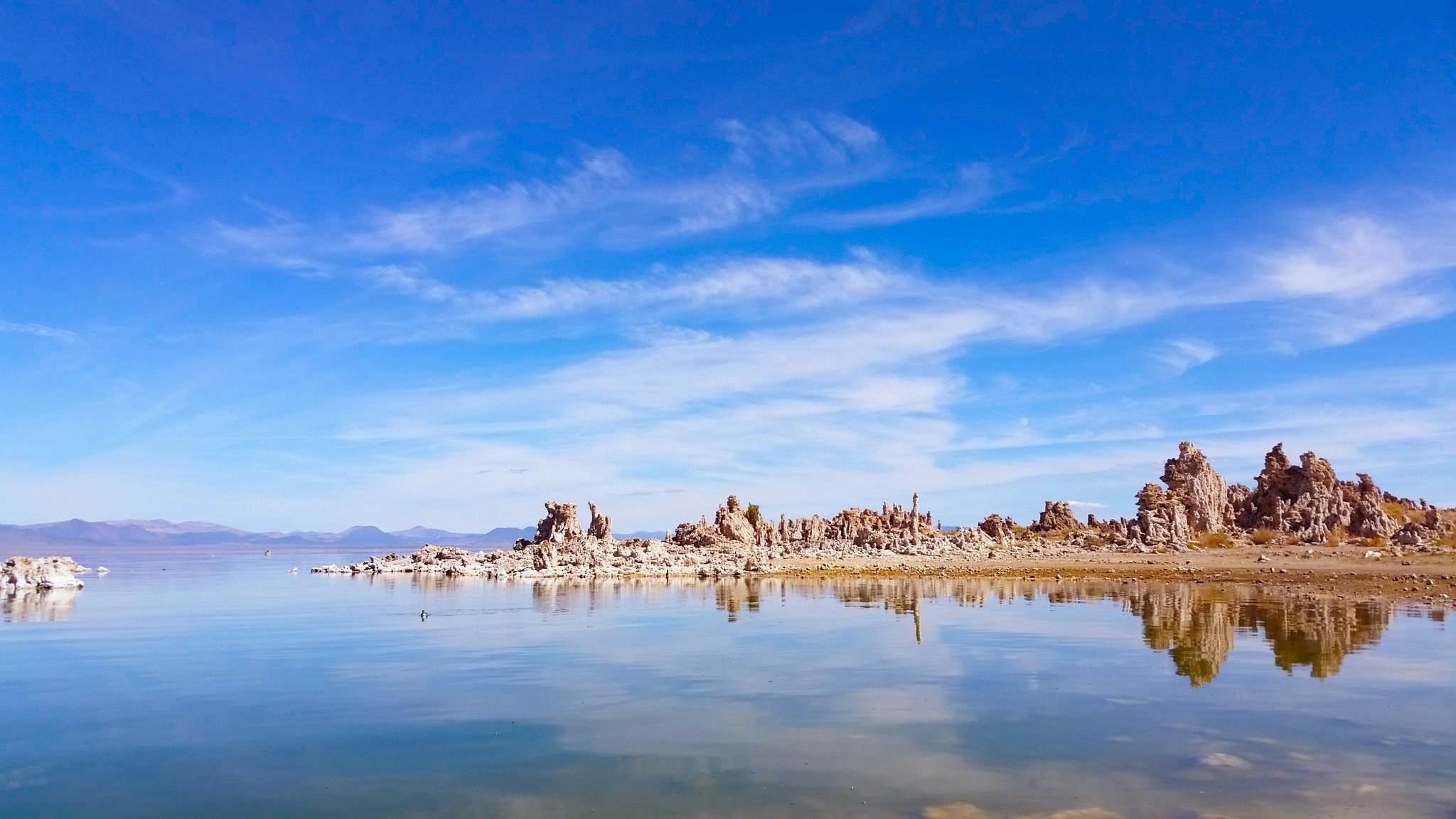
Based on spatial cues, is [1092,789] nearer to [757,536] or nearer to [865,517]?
[757,536]

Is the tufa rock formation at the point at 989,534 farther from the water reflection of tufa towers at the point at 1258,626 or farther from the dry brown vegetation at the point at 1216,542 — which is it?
the water reflection of tufa towers at the point at 1258,626

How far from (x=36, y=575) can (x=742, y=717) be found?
133ft

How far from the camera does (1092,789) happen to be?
31.6 ft

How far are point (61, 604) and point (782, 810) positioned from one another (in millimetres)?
33534

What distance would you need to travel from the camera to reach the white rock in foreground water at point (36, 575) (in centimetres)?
3916

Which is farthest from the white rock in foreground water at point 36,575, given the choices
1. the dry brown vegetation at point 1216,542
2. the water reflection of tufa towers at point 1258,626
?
the dry brown vegetation at point 1216,542

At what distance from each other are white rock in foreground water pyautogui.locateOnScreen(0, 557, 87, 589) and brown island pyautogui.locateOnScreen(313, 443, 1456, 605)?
17.9 meters

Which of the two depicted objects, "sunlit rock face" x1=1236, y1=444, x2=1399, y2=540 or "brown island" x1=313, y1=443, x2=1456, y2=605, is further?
"sunlit rock face" x1=1236, y1=444, x2=1399, y2=540

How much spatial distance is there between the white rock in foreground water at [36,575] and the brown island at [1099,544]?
1789 cm

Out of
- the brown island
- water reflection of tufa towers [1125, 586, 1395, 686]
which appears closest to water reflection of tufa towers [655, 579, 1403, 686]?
water reflection of tufa towers [1125, 586, 1395, 686]

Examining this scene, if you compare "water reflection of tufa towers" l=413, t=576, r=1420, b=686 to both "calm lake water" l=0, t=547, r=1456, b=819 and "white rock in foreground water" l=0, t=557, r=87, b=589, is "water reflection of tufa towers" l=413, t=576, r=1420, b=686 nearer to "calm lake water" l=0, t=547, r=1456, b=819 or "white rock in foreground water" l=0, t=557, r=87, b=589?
"calm lake water" l=0, t=547, r=1456, b=819

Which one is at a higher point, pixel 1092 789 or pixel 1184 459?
pixel 1184 459

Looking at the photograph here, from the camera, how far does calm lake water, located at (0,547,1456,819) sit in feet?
31.1

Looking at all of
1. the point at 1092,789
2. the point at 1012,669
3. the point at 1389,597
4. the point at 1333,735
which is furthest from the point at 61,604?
the point at 1389,597
